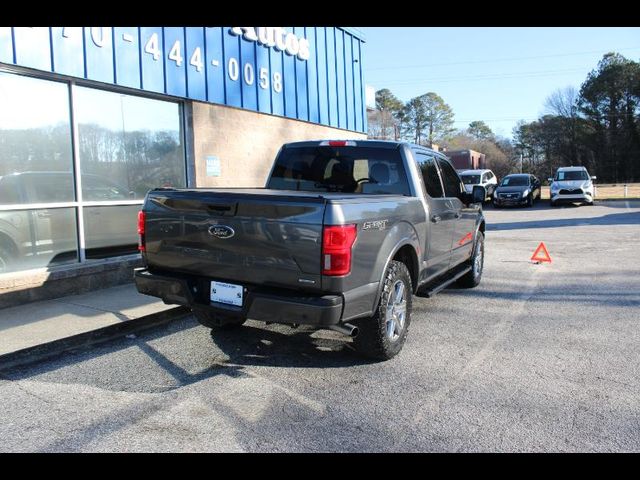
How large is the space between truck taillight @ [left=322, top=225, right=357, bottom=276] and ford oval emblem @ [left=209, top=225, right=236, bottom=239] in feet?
2.60

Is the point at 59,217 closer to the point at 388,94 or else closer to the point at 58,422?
the point at 58,422

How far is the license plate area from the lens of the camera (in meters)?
3.99

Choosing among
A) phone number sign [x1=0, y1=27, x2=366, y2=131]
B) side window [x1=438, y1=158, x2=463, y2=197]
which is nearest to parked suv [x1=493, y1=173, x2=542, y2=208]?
phone number sign [x1=0, y1=27, x2=366, y2=131]

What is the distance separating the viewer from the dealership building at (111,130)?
645 cm

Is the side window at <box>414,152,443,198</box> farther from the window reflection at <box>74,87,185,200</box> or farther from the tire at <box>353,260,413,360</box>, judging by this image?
the window reflection at <box>74,87,185,200</box>

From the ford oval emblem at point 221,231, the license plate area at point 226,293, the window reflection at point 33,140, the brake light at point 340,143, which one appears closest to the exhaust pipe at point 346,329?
the license plate area at point 226,293

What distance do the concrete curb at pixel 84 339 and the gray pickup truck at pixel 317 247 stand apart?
77 centimetres

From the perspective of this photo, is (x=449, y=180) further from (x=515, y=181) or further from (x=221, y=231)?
(x=515, y=181)

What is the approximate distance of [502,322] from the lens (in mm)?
5730

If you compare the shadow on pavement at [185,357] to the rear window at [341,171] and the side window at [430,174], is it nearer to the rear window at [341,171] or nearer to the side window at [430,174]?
the rear window at [341,171]

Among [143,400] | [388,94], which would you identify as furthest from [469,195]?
[388,94]

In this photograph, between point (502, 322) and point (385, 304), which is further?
point (502, 322)

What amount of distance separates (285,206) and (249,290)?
0.72 m

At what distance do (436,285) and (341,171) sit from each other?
5.31 ft
